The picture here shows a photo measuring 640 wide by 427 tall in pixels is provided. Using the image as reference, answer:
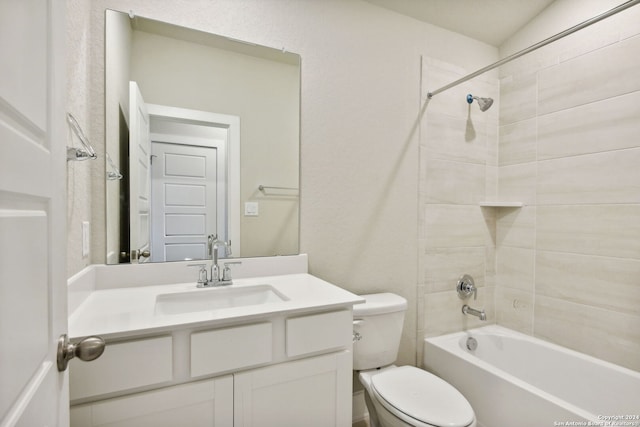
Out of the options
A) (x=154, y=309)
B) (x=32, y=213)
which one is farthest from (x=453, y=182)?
(x=32, y=213)

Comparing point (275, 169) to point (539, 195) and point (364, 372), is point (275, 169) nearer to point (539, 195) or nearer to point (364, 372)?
point (364, 372)

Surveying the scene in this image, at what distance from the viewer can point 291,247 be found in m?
1.66

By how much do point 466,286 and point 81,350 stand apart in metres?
2.08

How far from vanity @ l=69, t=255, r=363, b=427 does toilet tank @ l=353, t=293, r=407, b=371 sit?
35 centimetres

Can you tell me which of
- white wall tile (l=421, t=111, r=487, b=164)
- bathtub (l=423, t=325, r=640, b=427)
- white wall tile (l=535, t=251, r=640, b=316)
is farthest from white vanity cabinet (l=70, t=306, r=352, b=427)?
white wall tile (l=535, t=251, r=640, b=316)

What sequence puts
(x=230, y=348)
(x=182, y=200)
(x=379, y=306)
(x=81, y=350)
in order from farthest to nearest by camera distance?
(x=379, y=306)
(x=182, y=200)
(x=230, y=348)
(x=81, y=350)

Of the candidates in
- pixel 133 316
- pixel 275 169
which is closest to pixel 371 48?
pixel 275 169

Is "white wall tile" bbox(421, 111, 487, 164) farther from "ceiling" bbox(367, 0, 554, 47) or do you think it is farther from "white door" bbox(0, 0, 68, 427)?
"white door" bbox(0, 0, 68, 427)

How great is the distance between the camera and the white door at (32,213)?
0.38 meters

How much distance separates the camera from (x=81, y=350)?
582 millimetres

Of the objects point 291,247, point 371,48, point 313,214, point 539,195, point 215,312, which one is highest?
point 371,48

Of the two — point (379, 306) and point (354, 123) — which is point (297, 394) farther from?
point (354, 123)

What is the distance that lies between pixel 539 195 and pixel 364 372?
155 centimetres

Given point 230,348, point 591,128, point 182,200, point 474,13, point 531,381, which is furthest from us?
point 474,13
